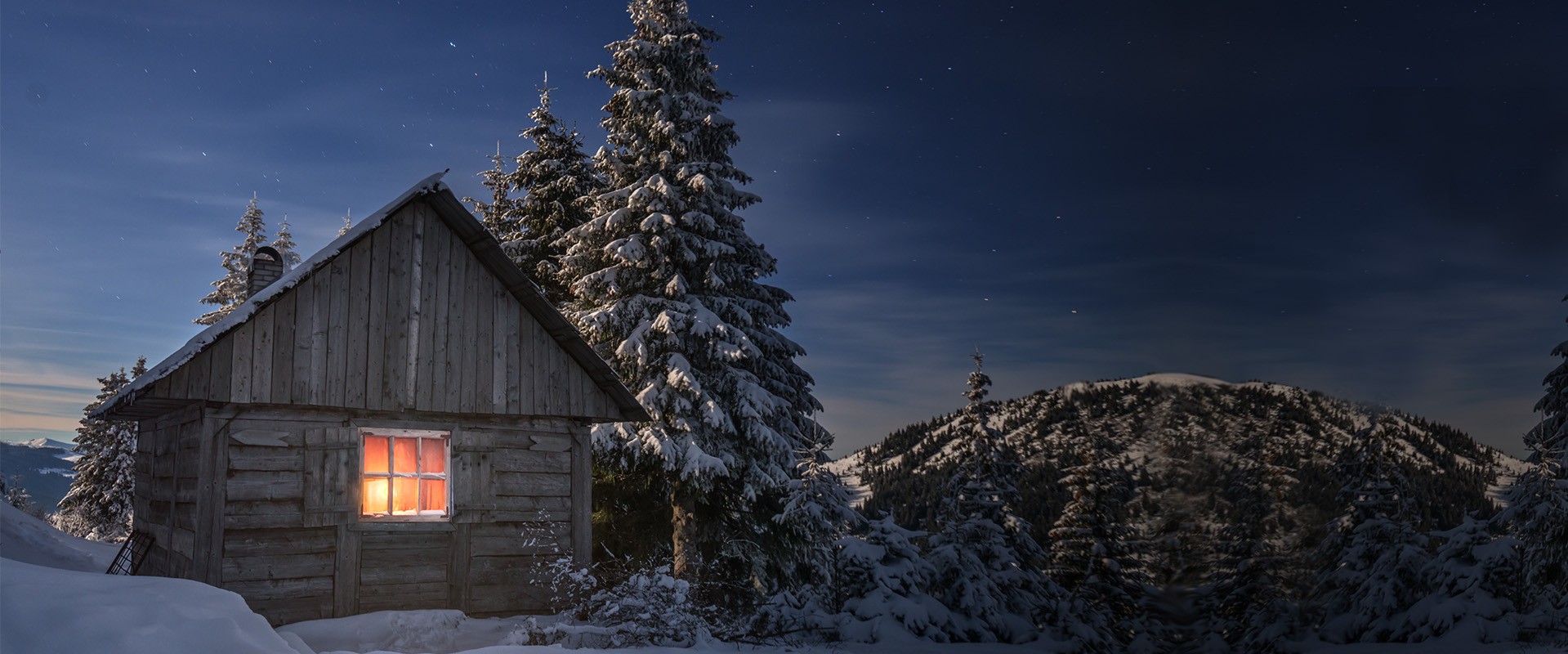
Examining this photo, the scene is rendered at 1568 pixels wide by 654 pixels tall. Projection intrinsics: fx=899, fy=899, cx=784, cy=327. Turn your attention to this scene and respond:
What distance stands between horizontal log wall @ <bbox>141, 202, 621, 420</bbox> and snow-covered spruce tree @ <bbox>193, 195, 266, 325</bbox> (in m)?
21.8

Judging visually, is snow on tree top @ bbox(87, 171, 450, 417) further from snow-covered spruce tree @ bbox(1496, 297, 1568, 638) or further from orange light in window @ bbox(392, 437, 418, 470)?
snow-covered spruce tree @ bbox(1496, 297, 1568, 638)

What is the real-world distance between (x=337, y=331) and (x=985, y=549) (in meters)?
14.5

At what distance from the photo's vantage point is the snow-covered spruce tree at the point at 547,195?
22.0 metres

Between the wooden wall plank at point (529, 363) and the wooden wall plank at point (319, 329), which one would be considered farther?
the wooden wall plank at point (529, 363)

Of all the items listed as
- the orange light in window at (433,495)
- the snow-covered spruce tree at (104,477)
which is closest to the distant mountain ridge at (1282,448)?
the orange light in window at (433,495)

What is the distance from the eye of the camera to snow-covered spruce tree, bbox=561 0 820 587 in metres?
17.2

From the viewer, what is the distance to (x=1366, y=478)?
41.3ft

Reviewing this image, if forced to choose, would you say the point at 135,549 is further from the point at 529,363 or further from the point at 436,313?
the point at 529,363

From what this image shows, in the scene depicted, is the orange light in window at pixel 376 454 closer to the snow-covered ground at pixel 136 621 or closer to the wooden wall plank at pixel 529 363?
the wooden wall plank at pixel 529 363

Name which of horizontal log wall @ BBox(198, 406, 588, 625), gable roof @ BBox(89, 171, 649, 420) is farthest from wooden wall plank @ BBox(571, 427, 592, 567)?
gable roof @ BBox(89, 171, 649, 420)

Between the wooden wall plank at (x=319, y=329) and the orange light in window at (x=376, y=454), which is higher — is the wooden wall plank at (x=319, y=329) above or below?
above

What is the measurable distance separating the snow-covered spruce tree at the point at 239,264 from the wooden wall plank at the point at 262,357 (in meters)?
22.0

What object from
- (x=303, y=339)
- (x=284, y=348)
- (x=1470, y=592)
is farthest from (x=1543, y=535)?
(x=284, y=348)

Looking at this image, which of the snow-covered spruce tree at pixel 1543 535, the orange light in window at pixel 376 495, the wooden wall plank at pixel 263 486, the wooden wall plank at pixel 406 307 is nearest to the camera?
the snow-covered spruce tree at pixel 1543 535
